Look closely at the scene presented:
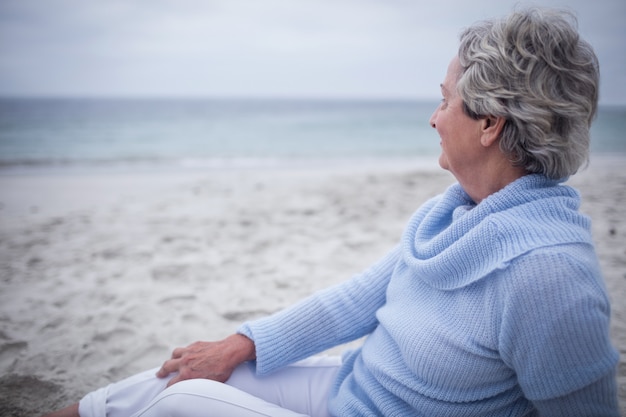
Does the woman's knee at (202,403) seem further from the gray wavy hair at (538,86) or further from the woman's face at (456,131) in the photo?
the gray wavy hair at (538,86)

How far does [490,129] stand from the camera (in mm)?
1025

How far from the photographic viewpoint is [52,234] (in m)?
4.35

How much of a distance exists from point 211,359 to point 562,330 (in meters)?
1.03

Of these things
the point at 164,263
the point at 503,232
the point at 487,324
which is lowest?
the point at 164,263

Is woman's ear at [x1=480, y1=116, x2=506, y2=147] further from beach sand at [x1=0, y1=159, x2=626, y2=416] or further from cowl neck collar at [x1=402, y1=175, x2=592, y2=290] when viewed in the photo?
beach sand at [x1=0, y1=159, x2=626, y2=416]

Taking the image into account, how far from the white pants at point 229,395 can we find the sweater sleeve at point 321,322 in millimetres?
70

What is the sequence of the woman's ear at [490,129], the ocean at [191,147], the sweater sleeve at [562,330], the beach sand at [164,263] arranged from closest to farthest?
the sweater sleeve at [562,330] → the woman's ear at [490,129] → the beach sand at [164,263] → the ocean at [191,147]

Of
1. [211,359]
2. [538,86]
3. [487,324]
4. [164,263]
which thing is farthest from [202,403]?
[164,263]

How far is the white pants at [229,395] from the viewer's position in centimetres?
106

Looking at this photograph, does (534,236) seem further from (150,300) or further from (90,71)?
(90,71)

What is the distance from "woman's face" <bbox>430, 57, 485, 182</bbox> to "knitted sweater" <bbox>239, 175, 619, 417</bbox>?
0.13 metres

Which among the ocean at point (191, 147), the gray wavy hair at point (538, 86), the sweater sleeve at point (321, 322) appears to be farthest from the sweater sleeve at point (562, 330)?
the ocean at point (191, 147)

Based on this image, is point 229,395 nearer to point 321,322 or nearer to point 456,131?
point 321,322

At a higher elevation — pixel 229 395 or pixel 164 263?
pixel 229 395
